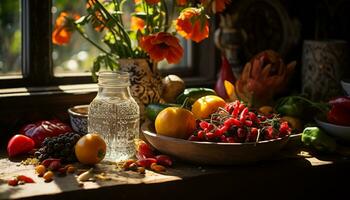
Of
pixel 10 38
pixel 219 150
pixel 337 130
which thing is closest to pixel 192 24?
pixel 219 150

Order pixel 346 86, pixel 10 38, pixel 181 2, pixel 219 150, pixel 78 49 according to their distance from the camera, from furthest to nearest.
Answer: pixel 78 49
pixel 10 38
pixel 346 86
pixel 181 2
pixel 219 150

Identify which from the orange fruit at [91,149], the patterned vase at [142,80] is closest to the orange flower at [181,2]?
the patterned vase at [142,80]

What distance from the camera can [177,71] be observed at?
1.74 metres

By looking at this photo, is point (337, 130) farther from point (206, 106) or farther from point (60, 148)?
point (60, 148)

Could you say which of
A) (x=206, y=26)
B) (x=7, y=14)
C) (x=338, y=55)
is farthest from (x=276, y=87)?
(x=7, y=14)

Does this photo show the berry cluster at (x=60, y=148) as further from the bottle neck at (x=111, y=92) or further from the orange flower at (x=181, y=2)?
the orange flower at (x=181, y=2)

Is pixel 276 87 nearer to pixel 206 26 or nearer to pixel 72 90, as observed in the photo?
pixel 206 26

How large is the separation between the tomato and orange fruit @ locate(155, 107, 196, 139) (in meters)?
0.31

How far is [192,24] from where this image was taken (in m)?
1.30

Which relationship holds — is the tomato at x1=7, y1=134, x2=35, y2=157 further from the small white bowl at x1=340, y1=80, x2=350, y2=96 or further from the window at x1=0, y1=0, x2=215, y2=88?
the small white bowl at x1=340, y1=80, x2=350, y2=96

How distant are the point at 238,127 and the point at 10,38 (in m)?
0.85

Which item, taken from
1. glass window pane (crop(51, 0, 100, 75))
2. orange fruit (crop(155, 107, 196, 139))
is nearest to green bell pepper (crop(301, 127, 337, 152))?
orange fruit (crop(155, 107, 196, 139))

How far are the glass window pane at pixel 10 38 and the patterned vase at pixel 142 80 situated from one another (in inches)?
14.3

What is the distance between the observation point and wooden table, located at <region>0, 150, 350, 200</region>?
3.41ft
